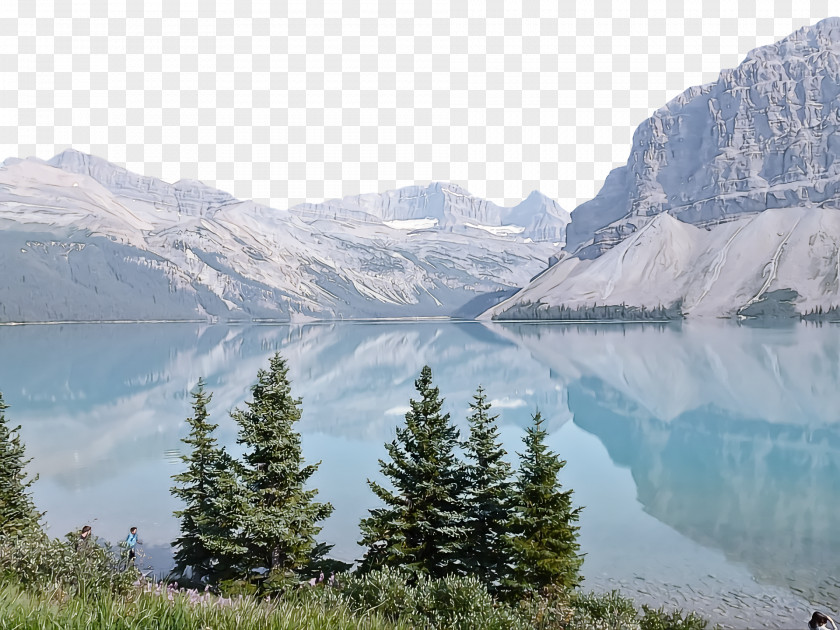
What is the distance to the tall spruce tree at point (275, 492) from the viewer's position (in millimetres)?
15491

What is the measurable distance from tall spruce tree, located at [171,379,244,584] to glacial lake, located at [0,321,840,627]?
8.97 feet

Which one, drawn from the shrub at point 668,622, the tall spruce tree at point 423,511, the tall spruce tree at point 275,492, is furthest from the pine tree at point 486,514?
the tall spruce tree at point 275,492

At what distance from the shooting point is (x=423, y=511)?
1627 cm

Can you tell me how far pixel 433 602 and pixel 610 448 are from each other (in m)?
31.4

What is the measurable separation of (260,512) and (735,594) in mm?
14277

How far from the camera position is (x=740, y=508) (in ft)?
88.3

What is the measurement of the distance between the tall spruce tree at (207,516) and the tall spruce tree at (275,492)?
0.49 m

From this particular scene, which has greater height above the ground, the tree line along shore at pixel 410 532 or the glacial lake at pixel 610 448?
the tree line along shore at pixel 410 532

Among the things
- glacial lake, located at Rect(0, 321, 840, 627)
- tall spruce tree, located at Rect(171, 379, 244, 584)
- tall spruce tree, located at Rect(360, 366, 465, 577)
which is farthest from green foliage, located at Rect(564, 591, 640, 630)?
tall spruce tree, located at Rect(171, 379, 244, 584)

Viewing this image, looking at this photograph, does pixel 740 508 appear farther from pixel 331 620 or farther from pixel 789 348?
pixel 789 348

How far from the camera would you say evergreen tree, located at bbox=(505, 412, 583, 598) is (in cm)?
1448

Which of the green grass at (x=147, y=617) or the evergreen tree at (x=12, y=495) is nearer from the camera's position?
the green grass at (x=147, y=617)

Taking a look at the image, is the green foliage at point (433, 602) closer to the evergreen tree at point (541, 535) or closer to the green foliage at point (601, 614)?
the green foliage at point (601, 614)

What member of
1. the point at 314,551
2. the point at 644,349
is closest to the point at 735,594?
the point at 314,551
